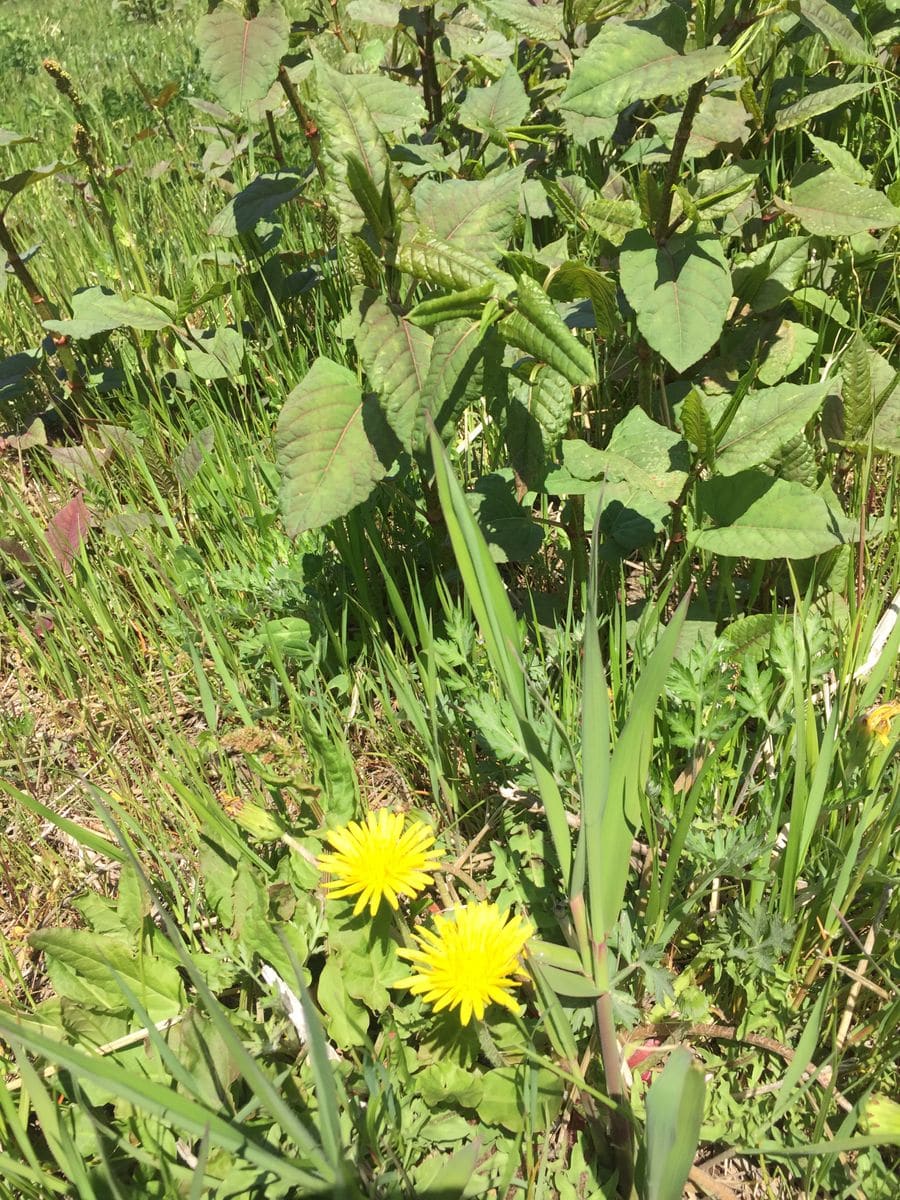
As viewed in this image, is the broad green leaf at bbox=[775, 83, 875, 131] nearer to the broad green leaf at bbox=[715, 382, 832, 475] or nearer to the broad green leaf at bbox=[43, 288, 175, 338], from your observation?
the broad green leaf at bbox=[715, 382, 832, 475]

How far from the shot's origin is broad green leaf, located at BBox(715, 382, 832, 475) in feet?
4.69

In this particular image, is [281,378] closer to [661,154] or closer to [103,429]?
[103,429]

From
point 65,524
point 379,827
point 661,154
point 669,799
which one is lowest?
point 669,799

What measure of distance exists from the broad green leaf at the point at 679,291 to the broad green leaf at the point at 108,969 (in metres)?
1.23

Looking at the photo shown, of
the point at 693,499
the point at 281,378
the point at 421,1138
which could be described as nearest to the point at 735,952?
the point at 421,1138

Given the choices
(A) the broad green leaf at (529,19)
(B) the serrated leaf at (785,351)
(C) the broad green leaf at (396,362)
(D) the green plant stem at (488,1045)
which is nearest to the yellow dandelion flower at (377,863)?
(D) the green plant stem at (488,1045)

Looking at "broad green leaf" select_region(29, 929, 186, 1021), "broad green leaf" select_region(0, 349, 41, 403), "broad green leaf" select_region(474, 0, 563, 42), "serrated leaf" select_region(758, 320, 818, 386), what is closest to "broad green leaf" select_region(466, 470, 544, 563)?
"serrated leaf" select_region(758, 320, 818, 386)

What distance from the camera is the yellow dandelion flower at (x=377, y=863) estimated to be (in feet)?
3.96

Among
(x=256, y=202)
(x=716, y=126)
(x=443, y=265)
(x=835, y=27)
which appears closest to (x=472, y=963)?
(x=443, y=265)

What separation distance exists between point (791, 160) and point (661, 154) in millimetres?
976

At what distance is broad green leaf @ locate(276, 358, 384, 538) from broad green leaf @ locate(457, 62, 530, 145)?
0.84 meters

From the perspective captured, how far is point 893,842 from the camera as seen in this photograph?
1.27 m

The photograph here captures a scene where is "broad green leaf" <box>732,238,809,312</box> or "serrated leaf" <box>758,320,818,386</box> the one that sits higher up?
"broad green leaf" <box>732,238,809,312</box>

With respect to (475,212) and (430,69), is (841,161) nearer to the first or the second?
(475,212)
